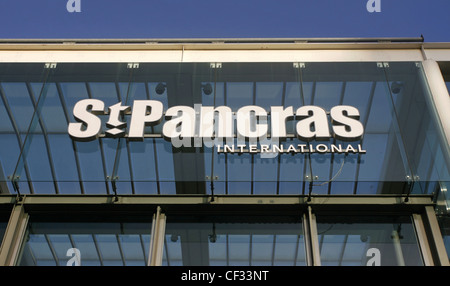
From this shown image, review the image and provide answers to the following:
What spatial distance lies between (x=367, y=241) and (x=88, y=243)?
16.7 feet

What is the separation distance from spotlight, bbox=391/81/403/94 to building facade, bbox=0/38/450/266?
1 cm

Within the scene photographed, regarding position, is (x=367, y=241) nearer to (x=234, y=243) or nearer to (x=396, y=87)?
(x=234, y=243)

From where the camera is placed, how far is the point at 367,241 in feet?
31.7

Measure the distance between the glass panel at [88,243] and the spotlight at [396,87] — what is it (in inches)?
240

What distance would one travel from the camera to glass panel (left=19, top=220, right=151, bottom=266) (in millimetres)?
9320

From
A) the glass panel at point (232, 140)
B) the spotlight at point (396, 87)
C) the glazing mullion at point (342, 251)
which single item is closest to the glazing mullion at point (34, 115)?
the glass panel at point (232, 140)

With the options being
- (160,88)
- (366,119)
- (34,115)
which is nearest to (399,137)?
(366,119)

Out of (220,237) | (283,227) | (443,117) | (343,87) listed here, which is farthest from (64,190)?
(443,117)

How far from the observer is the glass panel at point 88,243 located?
30.6 feet

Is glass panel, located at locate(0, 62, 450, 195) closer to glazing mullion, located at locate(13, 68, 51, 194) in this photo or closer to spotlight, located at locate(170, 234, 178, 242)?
glazing mullion, located at locate(13, 68, 51, 194)

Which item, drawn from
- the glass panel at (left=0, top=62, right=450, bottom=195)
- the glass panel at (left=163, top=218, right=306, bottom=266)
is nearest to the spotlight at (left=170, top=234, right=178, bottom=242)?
the glass panel at (left=163, top=218, right=306, bottom=266)

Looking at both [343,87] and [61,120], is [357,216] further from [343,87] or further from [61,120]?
[61,120]

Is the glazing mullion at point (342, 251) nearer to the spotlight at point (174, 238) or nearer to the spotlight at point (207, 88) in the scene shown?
the spotlight at point (174, 238)
